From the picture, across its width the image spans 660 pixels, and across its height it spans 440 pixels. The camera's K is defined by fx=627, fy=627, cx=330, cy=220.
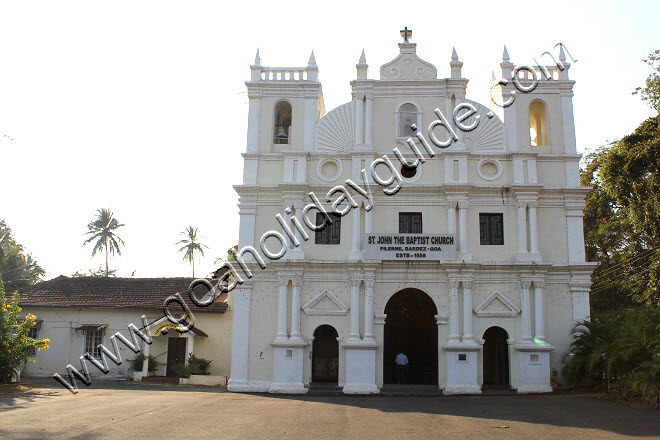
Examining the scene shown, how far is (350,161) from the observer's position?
24375mm

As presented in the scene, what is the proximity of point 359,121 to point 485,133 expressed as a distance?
4.96 metres

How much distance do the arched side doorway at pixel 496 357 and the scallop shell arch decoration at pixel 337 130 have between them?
9100 millimetres

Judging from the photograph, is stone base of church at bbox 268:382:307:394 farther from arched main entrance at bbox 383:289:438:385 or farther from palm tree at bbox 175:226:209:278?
palm tree at bbox 175:226:209:278

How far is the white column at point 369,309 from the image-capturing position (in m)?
22.6

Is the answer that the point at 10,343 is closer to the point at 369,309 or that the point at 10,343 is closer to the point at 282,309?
the point at 282,309

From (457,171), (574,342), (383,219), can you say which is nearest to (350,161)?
(383,219)

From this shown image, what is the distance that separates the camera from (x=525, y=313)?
22.6m

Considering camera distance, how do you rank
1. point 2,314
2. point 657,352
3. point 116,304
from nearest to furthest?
point 657,352, point 2,314, point 116,304

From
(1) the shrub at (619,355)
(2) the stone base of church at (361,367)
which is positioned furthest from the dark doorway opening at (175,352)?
(1) the shrub at (619,355)

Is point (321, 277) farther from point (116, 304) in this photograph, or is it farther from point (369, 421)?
point (116, 304)

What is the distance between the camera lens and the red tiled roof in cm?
2916

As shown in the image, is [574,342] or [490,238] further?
[490,238]

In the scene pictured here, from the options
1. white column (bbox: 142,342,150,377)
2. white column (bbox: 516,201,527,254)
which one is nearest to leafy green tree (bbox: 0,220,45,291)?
white column (bbox: 142,342,150,377)

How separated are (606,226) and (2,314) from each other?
2627cm
